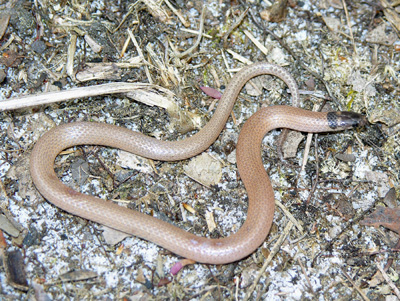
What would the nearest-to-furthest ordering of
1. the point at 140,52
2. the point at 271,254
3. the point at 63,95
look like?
1. the point at 271,254
2. the point at 63,95
3. the point at 140,52

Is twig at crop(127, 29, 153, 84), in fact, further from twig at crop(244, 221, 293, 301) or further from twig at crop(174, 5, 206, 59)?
twig at crop(244, 221, 293, 301)

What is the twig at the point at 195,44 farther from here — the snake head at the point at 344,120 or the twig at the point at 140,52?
the snake head at the point at 344,120

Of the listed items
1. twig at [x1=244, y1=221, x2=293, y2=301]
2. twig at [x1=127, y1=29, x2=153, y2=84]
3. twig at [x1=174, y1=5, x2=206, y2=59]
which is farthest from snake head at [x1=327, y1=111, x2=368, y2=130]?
twig at [x1=127, y1=29, x2=153, y2=84]

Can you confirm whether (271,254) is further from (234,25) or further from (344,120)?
(234,25)

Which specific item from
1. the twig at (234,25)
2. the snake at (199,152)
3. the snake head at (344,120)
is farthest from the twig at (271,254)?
the twig at (234,25)

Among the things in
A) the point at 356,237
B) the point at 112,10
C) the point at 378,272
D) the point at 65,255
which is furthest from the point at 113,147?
the point at 378,272

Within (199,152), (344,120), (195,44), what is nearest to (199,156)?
(199,152)

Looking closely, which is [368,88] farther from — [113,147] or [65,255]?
[65,255]
